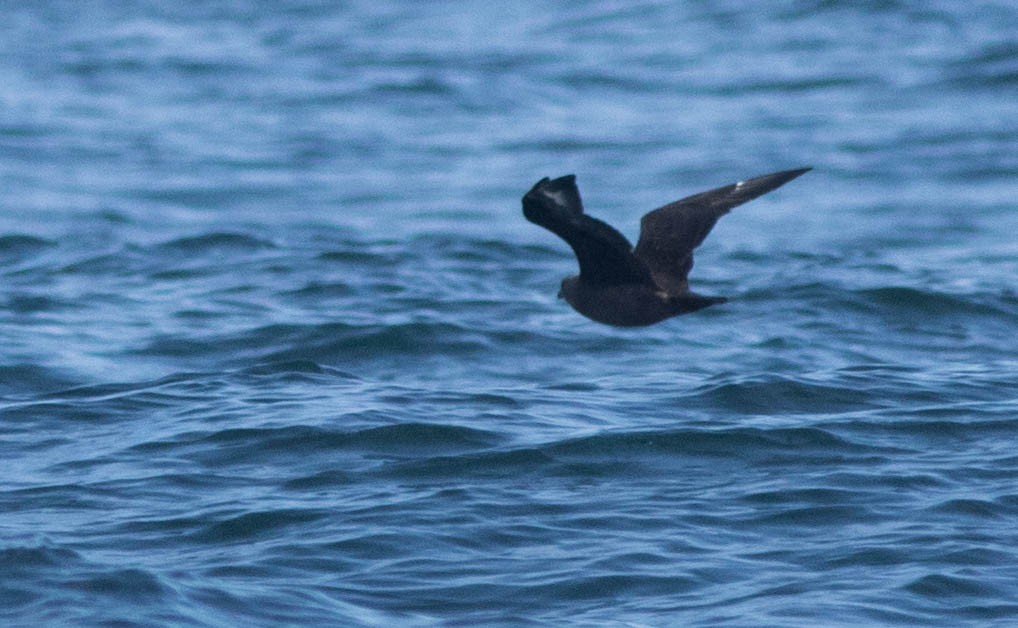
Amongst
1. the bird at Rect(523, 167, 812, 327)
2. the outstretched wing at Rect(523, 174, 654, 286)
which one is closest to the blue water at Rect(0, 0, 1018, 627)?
the bird at Rect(523, 167, 812, 327)

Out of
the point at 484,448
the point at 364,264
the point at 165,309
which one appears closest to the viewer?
the point at 484,448

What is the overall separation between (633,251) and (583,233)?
2.06 feet

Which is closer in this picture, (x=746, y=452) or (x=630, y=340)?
(x=746, y=452)

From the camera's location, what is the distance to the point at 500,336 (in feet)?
37.5

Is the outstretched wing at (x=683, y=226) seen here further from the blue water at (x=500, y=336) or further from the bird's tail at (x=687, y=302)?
the blue water at (x=500, y=336)

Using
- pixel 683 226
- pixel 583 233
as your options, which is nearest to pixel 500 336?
pixel 683 226

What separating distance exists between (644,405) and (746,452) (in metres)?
1.07

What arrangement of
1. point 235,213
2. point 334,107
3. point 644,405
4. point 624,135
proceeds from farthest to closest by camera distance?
point 334,107, point 624,135, point 235,213, point 644,405

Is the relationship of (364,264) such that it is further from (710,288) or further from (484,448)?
(484,448)

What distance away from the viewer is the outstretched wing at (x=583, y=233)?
660cm

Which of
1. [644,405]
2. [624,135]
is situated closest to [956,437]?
[644,405]

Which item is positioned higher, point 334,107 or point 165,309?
point 334,107

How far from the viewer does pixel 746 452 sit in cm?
838

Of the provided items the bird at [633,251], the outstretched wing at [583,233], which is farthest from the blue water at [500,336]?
the outstretched wing at [583,233]
